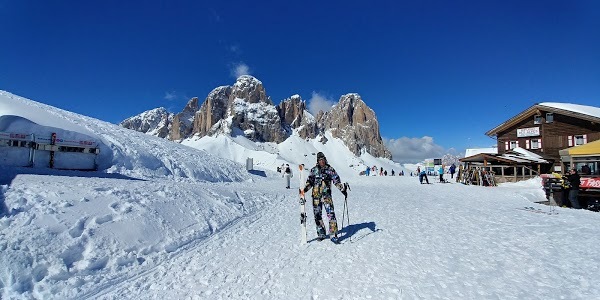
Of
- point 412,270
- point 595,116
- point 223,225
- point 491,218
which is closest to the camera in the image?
point 412,270

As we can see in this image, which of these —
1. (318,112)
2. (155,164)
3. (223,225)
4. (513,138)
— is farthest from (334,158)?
(223,225)

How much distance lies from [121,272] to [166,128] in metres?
188

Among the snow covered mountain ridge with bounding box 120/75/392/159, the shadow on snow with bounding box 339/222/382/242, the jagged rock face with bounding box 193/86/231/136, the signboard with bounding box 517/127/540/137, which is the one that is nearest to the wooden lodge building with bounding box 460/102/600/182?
the signboard with bounding box 517/127/540/137

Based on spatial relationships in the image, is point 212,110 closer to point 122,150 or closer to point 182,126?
point 182,126

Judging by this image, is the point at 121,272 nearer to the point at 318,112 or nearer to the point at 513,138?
the point at 513,138

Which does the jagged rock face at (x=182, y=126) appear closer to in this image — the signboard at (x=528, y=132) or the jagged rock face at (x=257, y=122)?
the jagged rock face at (x=257, y=122)

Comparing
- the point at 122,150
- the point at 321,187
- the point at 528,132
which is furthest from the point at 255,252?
the point at 528,132

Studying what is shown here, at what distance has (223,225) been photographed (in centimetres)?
918

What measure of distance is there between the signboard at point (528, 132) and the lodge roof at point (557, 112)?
1.23 meters

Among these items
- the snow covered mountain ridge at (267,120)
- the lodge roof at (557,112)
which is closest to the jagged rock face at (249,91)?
the snow covered mountain ridge at (267,120)

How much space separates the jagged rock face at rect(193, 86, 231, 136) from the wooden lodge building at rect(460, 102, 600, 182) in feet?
398

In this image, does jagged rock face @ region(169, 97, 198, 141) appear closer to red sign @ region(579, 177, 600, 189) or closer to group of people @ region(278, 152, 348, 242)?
red sign @ region(579, 177, 600, 189)

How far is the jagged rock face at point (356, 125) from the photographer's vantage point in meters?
152

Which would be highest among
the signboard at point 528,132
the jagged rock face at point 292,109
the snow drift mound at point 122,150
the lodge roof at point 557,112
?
the jagged rock face at point 292,109
